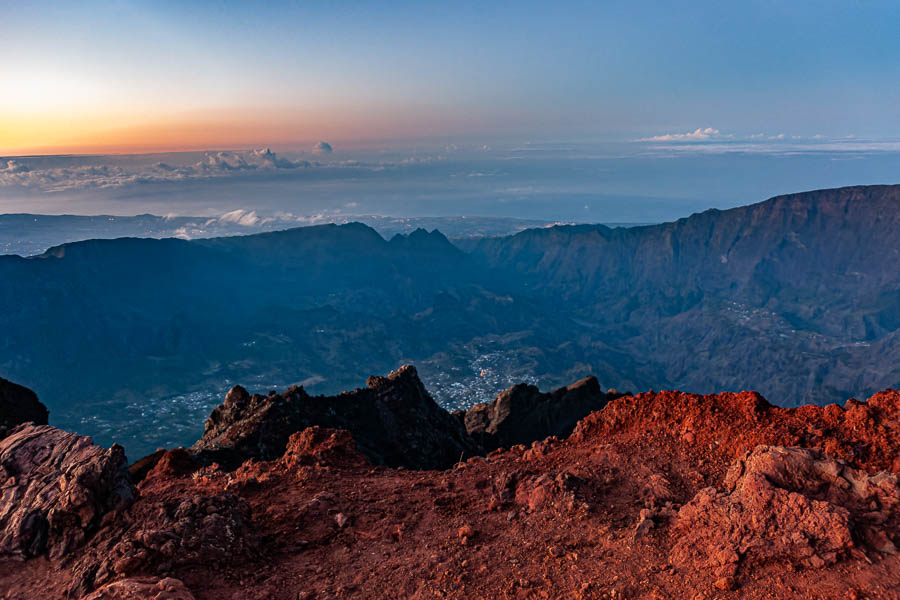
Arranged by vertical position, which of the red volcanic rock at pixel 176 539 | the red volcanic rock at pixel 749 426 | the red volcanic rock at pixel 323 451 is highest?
the red volcanic rock at pixel 749 426

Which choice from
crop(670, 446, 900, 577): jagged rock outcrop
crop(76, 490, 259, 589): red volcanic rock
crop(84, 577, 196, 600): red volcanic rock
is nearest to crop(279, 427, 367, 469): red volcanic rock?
crop(76, 490, 259, 589): red volcanic rock

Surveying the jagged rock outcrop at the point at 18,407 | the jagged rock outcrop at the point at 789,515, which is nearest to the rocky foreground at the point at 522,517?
the jagged rock outcrop at the point at 789,515

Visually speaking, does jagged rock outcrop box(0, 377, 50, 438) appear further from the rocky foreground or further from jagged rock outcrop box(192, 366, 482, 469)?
the rocky foreground

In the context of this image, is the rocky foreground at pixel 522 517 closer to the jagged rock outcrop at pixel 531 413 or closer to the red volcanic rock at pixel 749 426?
the red volcanic rock at pixel 749 426

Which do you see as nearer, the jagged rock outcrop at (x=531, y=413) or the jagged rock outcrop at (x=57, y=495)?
the jagged rock outcrop at (x=57, y=495)

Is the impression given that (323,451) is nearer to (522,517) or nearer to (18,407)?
(522,517)

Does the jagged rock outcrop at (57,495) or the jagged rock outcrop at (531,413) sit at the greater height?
the jagged rock outcrop at (57,495)

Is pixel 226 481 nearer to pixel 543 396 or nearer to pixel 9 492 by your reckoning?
pixel 9 492
